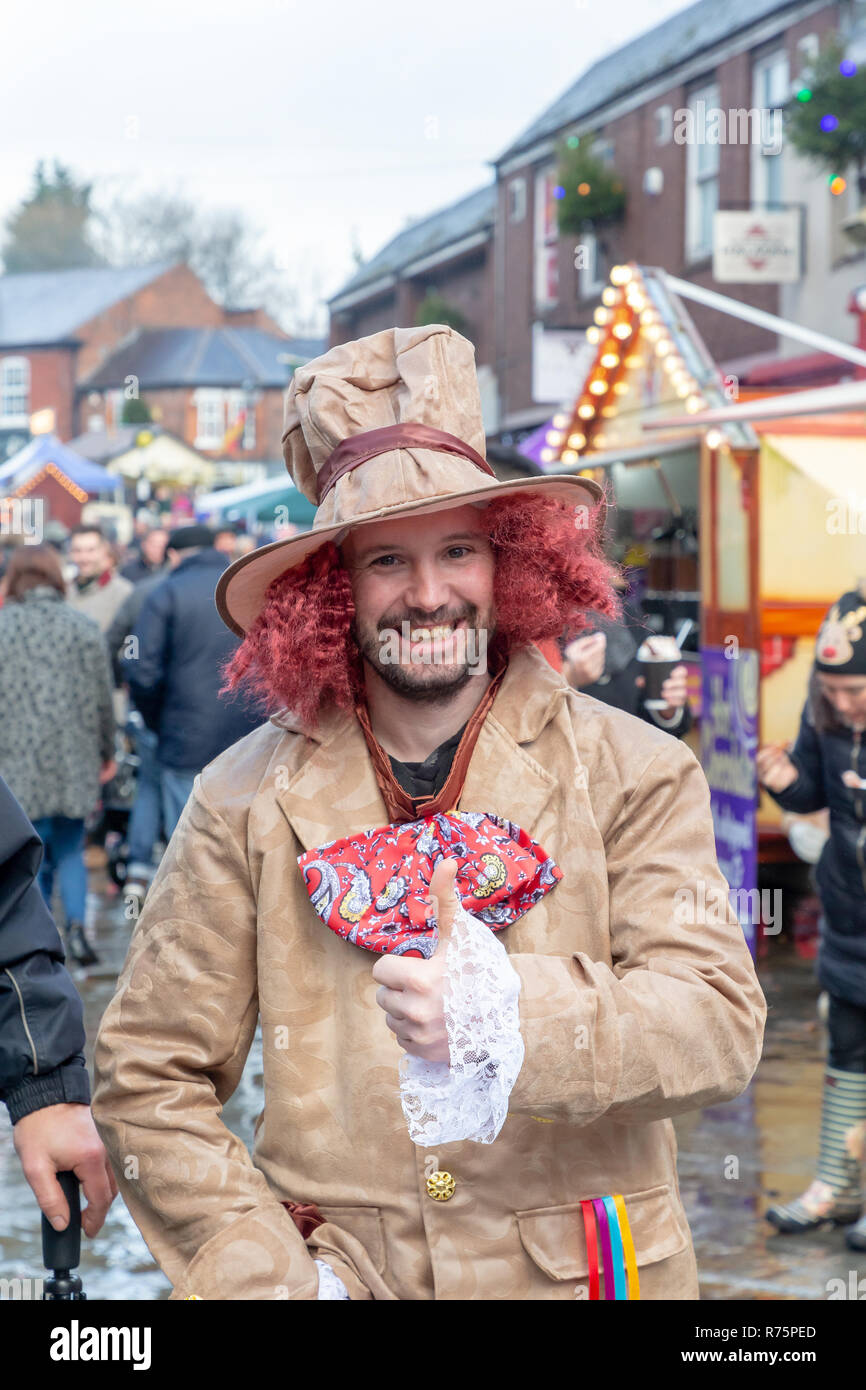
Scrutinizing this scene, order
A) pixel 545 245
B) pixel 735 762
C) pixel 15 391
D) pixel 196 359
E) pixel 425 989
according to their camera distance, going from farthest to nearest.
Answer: pixel 196 359, pixel 15 391, pixel 545 245, pixel 735 762, pixel 425 989

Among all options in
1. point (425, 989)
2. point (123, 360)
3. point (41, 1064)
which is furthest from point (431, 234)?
point (425, 989)

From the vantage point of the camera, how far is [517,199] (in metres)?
25.1

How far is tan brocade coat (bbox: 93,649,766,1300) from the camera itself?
2.12m

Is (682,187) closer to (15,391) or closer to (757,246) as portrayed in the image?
Answer: (757,246)

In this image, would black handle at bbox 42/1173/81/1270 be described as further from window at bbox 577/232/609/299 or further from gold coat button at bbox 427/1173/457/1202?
window at bbox 577/232/609/299

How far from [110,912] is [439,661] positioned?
717cm

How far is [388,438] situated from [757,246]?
13.7 metres

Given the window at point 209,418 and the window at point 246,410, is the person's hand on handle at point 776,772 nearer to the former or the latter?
the window at point 246,410

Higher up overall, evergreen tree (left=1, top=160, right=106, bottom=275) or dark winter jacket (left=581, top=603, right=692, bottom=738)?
evergreen tree (left=1, top=160, right=106, bottom=275)

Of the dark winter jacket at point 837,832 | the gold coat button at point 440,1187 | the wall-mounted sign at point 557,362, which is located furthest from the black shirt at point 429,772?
the wall-mounted sign at point 557,362

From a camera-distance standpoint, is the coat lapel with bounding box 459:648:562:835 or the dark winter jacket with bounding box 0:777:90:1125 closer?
the coat lapel with bounding box 459:648:562:835

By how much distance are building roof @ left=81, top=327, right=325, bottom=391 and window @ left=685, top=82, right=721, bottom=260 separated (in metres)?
35.9

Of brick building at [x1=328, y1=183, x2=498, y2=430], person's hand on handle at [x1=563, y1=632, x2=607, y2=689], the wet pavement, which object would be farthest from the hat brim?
brick building at [x1=328, y1=183, x2=498, y2=430]
